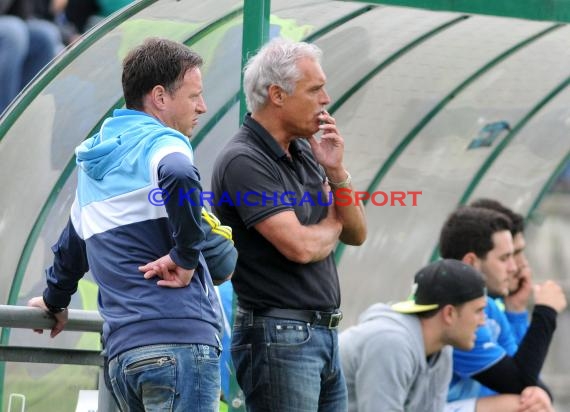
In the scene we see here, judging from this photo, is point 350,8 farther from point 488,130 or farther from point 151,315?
point 151,315

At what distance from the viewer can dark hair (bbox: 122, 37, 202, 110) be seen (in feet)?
13.8

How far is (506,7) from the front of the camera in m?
5.96

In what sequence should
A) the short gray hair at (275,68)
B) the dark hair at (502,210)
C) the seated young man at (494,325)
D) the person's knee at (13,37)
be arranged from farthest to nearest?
1. the person's knee at (13,37)
2. the dark hair at (502,210)
3. the seated young man at (494,325)
4. the short gray hair at (275,68)

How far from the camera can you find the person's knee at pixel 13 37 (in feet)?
30.6

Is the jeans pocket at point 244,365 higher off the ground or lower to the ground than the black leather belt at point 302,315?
lower

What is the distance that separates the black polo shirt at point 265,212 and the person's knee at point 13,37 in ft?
16.2

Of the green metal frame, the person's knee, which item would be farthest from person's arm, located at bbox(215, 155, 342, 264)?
the person's knee

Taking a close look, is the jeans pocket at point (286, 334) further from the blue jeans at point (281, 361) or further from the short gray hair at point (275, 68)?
the short gray hair at point (275, 68)

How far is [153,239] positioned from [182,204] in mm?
245

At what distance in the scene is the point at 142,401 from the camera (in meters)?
4.00

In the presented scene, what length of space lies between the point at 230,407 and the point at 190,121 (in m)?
1.55

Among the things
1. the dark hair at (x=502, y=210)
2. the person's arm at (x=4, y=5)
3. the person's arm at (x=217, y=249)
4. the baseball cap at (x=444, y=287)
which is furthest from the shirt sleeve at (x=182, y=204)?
the person's arm at (x=4, y=5)

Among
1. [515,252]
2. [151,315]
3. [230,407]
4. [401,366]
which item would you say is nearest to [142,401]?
[151,315]

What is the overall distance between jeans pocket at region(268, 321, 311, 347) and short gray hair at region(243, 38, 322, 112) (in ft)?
2.71
